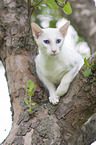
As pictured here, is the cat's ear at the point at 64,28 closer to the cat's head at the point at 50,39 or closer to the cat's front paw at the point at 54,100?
the cat's head at the point at 50,39

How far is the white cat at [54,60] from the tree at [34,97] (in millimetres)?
139

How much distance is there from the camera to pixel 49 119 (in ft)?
7.82

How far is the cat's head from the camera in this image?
2.62 m

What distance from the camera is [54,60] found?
2826 mm

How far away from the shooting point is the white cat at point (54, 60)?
263 cm

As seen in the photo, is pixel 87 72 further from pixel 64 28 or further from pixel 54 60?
pixel 64 28

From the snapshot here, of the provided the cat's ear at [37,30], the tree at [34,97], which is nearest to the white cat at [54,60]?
the cat's ear at [37,30]

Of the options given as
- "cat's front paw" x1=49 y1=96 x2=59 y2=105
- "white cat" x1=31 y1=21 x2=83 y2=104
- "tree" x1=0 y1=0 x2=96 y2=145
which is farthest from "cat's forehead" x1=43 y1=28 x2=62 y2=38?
"cat's front paw" x1=49 y1=96 x2=59 y2=105

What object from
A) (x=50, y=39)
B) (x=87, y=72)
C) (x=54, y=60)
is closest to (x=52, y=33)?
(x=50, y=39)

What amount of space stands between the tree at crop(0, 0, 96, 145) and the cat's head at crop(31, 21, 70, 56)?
40cm

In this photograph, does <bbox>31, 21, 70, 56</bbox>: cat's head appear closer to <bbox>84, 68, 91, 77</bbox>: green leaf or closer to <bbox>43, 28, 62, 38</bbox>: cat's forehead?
<bbox>43, 28, 62, 38</bbox>: cat's forehead

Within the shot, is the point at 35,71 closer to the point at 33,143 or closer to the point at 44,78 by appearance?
the point at 44,78

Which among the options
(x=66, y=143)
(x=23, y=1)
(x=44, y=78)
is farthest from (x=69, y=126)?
(x=23, y=1)

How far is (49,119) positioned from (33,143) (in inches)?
13.3
